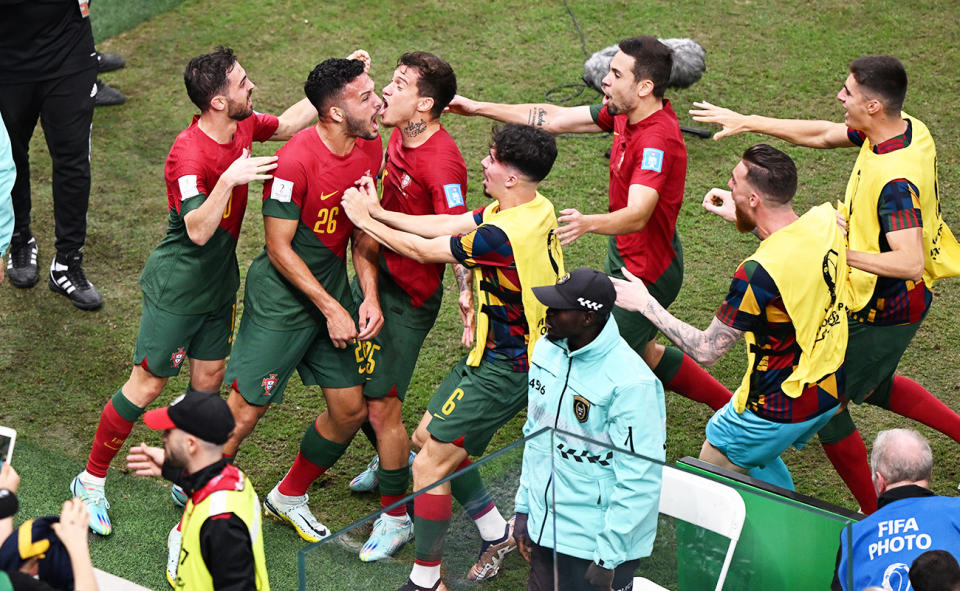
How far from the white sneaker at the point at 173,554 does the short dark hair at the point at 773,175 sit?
8.56 feet

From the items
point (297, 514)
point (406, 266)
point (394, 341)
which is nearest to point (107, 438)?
point (297, 514)

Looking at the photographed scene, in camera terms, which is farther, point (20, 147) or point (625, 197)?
point (20, 147)

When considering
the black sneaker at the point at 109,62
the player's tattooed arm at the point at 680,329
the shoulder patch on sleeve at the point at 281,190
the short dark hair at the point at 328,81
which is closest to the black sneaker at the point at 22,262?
the black sneaker at the point at 109,62

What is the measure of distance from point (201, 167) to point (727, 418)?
7.52ft

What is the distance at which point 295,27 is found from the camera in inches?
355

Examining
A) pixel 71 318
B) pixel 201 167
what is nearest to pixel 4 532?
pixel 201 167

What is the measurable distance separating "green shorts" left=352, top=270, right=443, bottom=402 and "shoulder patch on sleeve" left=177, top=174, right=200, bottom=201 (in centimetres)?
83

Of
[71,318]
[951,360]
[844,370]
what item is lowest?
[71,318]

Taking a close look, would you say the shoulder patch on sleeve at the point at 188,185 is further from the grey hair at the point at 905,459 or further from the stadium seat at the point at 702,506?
the grey hair at the point at 905,459

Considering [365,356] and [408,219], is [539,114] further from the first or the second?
[365,356]

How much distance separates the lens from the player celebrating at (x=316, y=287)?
4.48 meters

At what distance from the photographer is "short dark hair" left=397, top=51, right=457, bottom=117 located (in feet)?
15.4

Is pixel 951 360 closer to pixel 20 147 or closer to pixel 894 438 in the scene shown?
pixel 894 438

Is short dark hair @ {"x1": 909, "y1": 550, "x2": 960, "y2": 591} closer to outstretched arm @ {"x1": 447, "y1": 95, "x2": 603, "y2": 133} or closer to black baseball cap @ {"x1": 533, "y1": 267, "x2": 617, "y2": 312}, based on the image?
black baseball cap @ {"x1": 533, "y1": 267, "x2": 617, "y2": 312}
